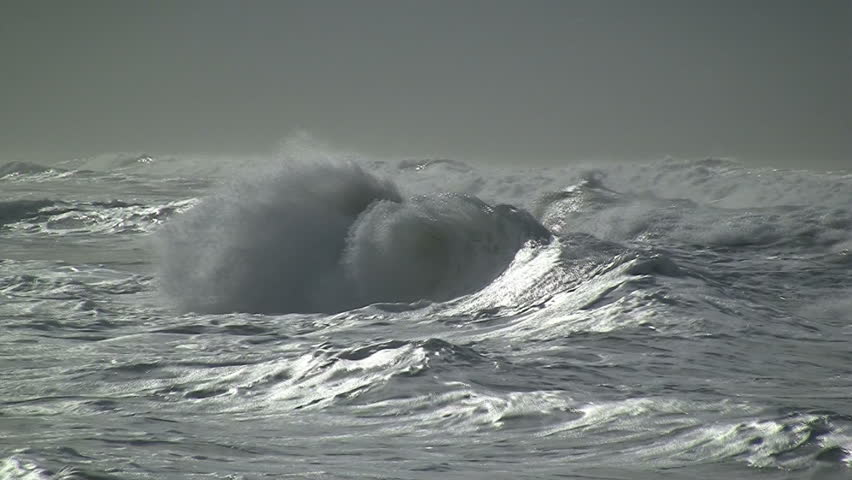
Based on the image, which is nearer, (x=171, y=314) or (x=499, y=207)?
(x=171, y=314)

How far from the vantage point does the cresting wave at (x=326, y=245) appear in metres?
11.4

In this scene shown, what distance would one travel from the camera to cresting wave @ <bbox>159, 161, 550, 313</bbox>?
1143cm

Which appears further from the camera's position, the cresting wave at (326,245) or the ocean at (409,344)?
the cresting wave at (326,245)

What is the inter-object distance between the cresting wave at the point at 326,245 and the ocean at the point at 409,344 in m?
0.04

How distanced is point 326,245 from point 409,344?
5464 mm

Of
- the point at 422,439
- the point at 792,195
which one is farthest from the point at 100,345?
the point at 792,195

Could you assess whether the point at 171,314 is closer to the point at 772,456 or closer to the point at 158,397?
the point at 158,397

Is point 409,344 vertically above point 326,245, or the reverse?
point 326,245

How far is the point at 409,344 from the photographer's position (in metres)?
7.52

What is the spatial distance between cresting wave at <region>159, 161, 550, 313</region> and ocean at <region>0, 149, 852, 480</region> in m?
0.04

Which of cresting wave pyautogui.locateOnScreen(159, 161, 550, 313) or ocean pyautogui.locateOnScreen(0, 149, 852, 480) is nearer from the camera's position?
ocean pyautogui.locateOnScreen(0, 149, 852, 480)

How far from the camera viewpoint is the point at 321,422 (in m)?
5.82

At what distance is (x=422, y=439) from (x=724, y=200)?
23675mm

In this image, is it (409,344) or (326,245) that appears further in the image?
(326,245)
